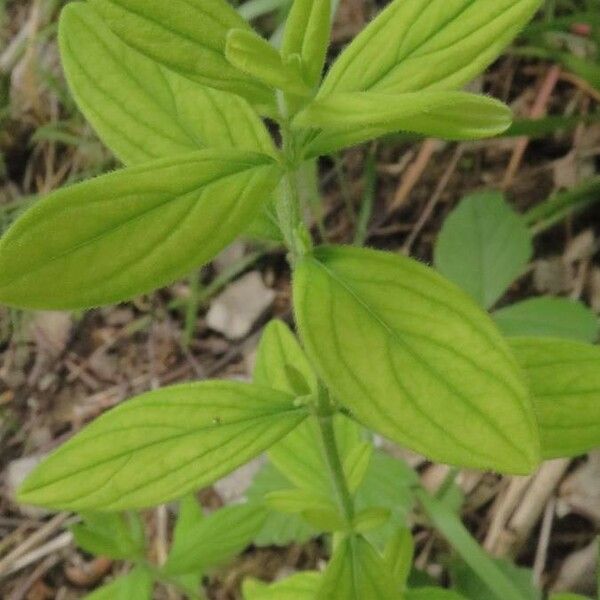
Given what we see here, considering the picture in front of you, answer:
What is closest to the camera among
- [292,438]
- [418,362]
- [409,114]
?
[409,114]

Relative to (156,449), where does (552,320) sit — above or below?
below

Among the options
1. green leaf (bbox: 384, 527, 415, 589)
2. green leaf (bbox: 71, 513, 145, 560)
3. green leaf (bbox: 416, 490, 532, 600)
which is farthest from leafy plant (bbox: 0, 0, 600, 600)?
green leaf (bbox: 416, 490, 532, 600)

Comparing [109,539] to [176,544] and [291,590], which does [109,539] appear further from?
[291,590]

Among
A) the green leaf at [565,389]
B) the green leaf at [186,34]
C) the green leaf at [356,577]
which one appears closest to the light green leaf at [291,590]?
the green leaf at [356,577]

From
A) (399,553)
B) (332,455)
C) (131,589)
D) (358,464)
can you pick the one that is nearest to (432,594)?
(399,553)

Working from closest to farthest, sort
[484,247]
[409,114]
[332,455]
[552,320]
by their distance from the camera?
[409,114] → [332,455] → [552,320] → [484,247]

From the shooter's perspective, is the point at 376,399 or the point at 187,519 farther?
the point at 187,519

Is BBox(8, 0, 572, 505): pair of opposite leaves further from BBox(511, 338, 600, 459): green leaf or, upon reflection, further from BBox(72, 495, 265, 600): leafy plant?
BBox(72, 495, 265, 600): leafy plant
